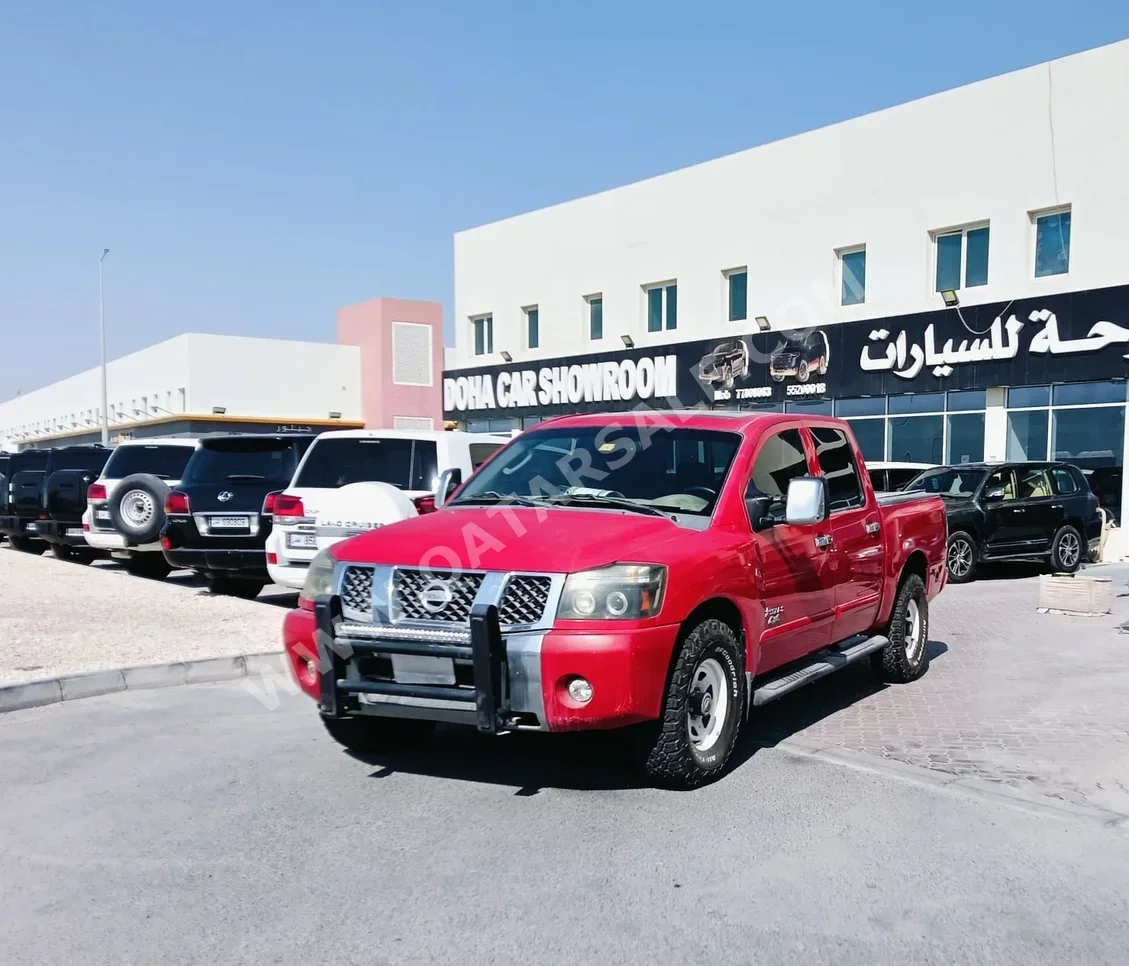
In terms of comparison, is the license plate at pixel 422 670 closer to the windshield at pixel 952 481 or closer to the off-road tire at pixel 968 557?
the off-road tire at pixel 968 557

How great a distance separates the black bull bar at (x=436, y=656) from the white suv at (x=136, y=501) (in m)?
7.70

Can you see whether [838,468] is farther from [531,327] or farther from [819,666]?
[531,327]

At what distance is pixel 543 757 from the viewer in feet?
18.8

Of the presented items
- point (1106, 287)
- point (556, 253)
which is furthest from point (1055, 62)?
point (556, 253)

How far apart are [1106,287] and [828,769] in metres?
16.5

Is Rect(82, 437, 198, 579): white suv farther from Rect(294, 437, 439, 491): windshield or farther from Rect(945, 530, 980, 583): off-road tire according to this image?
Rect(945, 530, 980, 583): off-road tire

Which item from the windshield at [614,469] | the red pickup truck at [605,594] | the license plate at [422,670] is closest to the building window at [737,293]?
the red pickup truck at [605,594]

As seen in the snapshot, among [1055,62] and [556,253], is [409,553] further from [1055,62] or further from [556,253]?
[556,253]

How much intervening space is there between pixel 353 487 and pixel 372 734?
150 inches

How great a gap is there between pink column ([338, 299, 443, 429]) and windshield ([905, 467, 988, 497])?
4193 centimetres

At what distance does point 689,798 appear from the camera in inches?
198

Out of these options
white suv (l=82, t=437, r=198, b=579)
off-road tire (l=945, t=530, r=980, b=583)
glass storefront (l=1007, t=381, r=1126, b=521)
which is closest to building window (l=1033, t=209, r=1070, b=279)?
glass storefront (l=1007, t=381, r=1126, b=521)

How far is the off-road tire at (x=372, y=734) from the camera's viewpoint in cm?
562

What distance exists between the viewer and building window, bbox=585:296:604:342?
29.1 meters
